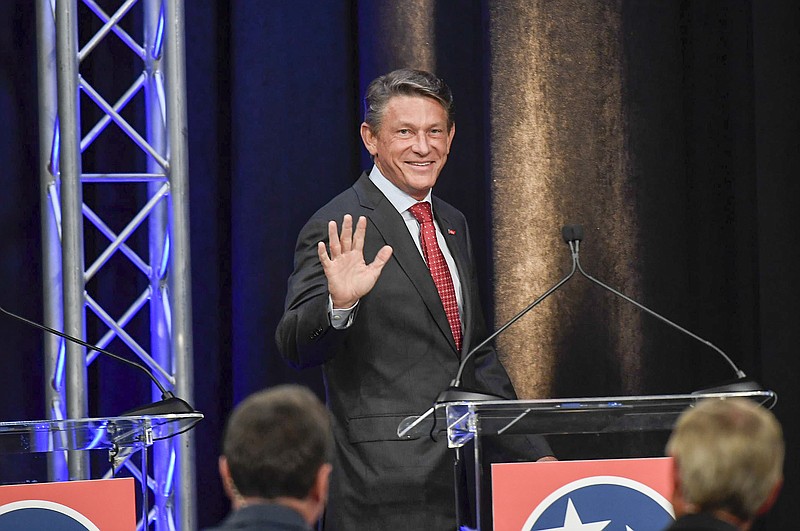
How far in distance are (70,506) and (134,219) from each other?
1361mm

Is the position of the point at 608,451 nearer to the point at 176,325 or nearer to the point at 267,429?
the point at 267,429

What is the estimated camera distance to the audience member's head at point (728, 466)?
1.57m

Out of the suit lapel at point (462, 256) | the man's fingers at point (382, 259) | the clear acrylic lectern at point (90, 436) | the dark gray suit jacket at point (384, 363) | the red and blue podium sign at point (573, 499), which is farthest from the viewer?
the suit lapel at point (462, 256)

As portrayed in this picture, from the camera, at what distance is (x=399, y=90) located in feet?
11.6

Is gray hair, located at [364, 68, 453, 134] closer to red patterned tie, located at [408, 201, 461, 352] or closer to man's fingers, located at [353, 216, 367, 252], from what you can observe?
red patterned tie, located at [408, 201, 461, 352]

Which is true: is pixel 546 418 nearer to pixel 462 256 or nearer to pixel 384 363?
pixel 384 363

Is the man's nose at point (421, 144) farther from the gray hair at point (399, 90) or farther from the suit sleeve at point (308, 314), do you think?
the suit sleeve at point (308, 314)

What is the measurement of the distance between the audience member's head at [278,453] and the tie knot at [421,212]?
69.7 inches

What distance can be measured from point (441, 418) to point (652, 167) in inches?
74.4

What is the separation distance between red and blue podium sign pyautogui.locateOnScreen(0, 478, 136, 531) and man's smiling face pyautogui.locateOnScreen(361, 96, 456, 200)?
48.7 inches

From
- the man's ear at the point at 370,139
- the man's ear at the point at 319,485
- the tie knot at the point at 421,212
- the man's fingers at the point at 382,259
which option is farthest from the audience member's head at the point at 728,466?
the man's ear at the point at 370,139

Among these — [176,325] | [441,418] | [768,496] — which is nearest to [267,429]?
[768,496]

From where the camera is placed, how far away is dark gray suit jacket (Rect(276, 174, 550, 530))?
10.2 feet

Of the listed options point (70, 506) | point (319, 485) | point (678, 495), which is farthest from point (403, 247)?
point (678, 495)
